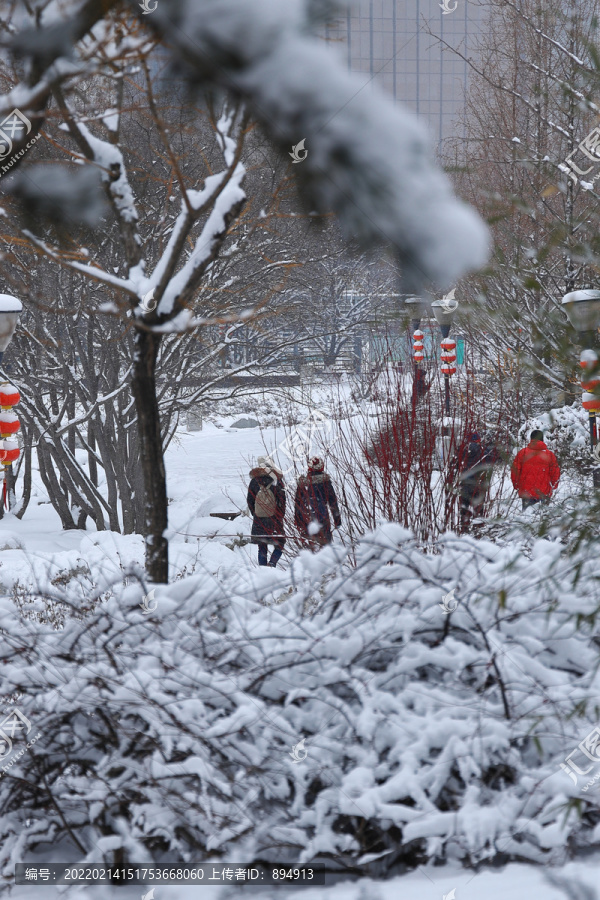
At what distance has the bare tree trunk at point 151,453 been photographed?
294 cm

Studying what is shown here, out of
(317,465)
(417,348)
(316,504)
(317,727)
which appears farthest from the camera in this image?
(417,348)

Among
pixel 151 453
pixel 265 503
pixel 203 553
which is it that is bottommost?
pixel 203 553

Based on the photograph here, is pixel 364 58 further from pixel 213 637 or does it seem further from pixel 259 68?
pixel 213 637

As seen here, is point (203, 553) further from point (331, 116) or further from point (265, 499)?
point (331, 116)

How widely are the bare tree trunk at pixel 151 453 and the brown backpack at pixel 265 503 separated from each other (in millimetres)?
3533

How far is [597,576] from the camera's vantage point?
7.50 feet

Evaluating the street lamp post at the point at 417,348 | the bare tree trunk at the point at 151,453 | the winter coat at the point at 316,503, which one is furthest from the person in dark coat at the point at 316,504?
the bare tree trunk at the point at 151,453

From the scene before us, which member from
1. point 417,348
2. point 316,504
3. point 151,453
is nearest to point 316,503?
point 316,504

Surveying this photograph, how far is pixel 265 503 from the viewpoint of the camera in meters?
6.72

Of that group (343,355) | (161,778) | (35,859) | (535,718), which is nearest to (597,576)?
(535,718)

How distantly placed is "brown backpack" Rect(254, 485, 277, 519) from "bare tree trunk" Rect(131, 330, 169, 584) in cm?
353

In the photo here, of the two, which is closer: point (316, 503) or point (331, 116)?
point (331, 116)

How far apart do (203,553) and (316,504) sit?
1635mm

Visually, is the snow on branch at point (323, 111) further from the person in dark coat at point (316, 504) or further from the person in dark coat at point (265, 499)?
the person in dark coat at point (265, 499)
